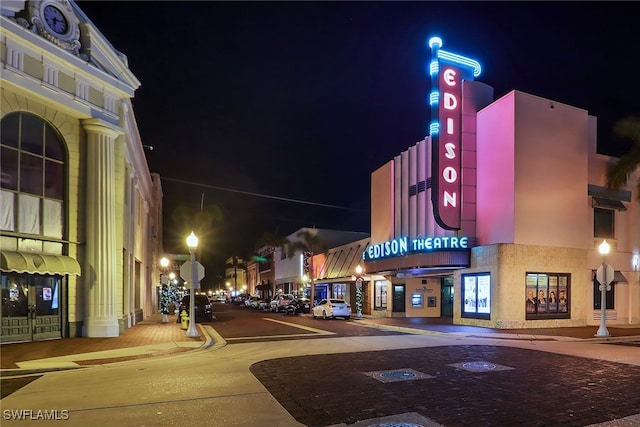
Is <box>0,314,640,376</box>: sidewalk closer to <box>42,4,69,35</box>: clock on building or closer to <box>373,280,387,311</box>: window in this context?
<box>373,280,387,311</box>: window

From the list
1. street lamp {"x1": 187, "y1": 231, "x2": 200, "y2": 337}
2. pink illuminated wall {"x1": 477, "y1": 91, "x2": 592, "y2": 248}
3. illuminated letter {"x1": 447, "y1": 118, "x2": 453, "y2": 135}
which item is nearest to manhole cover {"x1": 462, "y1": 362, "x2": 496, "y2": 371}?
street lamp {"x1": 187, "y1": 231, "x2": 200, "y2": 337}

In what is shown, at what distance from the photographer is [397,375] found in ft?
35.3

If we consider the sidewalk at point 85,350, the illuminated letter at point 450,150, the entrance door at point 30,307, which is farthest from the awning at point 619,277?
the entrance door at point 30,307

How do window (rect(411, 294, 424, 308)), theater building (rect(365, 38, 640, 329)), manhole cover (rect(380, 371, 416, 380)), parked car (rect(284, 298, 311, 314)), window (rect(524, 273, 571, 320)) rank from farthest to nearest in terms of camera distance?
parked car (rect(284, 298, 311, 314))
window (rect(411, 294, 424, 308))
window (rect(524, 273, 571, 320))
theater building (rect(365, 38, 640, 329))
manhole cover (rect(380, 371, 416, 380))

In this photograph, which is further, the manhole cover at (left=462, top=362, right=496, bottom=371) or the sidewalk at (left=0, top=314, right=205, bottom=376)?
the sidewalk at (left=0, top=314, right=205, bottom=376)

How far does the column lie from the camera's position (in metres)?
19.2

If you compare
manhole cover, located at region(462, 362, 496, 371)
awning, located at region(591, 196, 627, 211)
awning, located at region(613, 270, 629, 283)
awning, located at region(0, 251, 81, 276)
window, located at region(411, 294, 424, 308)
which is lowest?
window, located at region(411, 294, 424, 308)

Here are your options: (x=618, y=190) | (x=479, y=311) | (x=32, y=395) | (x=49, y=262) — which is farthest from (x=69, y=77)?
(x=618, y=190)

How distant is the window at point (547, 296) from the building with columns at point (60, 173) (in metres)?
19.3

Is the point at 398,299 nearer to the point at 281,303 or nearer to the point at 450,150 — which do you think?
the point at 450,150

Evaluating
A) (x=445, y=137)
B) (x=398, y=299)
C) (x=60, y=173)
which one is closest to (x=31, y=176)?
(x=60, y=173)

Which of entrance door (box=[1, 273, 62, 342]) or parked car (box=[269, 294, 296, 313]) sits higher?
entrance door (box=[1, 273, 62, 342])

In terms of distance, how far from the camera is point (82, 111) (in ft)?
62.7

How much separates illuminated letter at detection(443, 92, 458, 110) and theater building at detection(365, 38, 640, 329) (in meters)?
0.06
